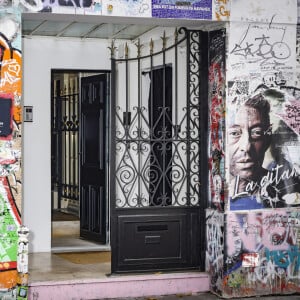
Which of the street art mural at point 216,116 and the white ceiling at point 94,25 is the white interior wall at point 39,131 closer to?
the white ceiling at point 94,25

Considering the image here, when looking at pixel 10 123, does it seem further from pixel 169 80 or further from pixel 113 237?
pixel 169 80

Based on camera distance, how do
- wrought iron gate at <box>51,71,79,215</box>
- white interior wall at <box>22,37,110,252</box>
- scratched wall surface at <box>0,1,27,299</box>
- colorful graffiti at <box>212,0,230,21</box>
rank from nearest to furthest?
scratched wall surface at <box>0,1,27,299</box>
colorful graffiti at <box>212,0,230,21</box>
white interior wall at <box>22,37,110,252</box>
wrought iron gate at <box>51,71,79,215</box>

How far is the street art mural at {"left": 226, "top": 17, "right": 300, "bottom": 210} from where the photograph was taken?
867 centimetres

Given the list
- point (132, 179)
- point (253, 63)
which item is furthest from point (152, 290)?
point (253, 63)

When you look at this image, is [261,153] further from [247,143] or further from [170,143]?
[170,143]

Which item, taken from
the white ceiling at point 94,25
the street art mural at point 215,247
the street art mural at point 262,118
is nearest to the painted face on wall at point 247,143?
the street art mural at point 262,118

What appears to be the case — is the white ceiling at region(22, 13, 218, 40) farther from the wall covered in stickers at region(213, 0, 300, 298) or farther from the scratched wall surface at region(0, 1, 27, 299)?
the wall covered in stickers at region(213, 0, 300, 298)

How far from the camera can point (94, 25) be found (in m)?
10.2

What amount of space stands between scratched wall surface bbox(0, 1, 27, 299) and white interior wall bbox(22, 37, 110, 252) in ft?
10.1

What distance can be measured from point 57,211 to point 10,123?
311 inches

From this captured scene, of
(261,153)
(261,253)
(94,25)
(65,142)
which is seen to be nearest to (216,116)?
(261,153)

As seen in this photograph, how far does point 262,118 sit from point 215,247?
5.48 ft

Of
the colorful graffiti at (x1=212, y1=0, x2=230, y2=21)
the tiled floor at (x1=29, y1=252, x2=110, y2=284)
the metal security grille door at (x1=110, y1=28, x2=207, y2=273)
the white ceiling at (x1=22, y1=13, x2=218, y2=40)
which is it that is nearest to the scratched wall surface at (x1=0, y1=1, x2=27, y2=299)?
the white ceiling at (x1=22, y1=13, x2=218, y2=40)

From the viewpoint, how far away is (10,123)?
313 inches
